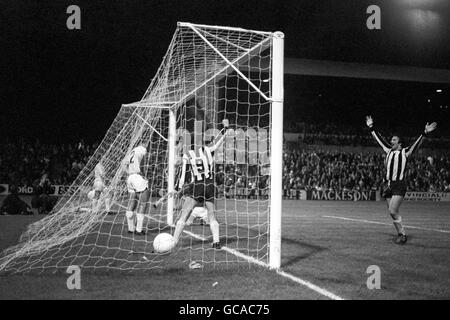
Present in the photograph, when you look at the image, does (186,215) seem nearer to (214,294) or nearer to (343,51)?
(214,294)

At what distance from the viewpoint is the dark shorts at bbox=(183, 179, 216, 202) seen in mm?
7582

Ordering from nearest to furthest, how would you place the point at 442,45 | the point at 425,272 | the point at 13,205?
the point at 425,272 → the point at 13,205 → the point at 442,45

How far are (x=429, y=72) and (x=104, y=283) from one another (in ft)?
90.8

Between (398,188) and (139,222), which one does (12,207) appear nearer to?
(139,222)

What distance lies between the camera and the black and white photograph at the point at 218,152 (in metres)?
5.87

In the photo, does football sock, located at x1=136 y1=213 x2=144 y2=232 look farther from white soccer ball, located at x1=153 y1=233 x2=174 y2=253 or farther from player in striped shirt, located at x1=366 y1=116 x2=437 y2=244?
player in striped shirt, located at x1=366 y1=116 x2=437 y2=244

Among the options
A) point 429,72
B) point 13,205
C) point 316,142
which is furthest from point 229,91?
point 13,205

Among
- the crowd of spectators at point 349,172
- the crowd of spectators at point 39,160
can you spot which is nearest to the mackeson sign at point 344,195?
the crowd of spectators at point 349,172

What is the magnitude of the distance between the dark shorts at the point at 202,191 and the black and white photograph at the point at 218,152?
36 millimetres

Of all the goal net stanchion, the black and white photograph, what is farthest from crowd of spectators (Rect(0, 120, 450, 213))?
the goal net stanchion

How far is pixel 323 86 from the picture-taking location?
30422 millimetres

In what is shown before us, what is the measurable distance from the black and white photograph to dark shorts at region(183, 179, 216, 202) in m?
0.04

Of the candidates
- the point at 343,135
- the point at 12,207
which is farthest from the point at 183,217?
the point at 343,135

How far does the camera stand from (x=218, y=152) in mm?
22359
